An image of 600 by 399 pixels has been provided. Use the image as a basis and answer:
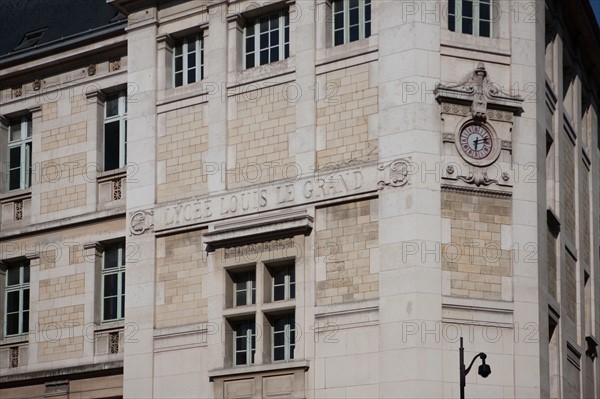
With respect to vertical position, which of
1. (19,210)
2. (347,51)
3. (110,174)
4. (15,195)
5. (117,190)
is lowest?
(19,210)

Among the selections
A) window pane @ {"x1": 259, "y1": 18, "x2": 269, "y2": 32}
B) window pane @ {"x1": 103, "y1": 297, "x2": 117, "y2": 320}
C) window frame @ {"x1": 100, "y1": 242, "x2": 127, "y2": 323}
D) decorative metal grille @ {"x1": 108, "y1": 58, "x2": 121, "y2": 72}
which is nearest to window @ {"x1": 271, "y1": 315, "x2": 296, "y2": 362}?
window frame @ {"x1": 100, "y1": 242, "x2": 127, "y2": 323}

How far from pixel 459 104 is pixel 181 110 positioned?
6995mm

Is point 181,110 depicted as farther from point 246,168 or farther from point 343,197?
point 343,197

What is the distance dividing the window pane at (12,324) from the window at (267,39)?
902 centimetres

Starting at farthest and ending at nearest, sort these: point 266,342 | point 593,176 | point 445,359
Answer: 1. point 593,176
2. point 266,342
3. point 445,359

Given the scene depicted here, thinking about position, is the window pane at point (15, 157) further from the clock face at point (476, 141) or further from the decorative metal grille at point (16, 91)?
the clock face at point (476, 141)

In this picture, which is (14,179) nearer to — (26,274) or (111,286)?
(26,274)

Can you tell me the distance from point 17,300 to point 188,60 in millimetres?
7722

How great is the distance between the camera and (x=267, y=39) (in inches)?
1394

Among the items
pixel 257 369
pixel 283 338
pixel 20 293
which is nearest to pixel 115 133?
pixel 20 293

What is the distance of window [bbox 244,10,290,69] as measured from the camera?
35062mm

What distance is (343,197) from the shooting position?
3288cm

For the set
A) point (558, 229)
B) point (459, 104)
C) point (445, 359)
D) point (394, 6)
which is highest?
point (394, 6)

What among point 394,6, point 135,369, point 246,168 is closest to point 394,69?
point 394,6
